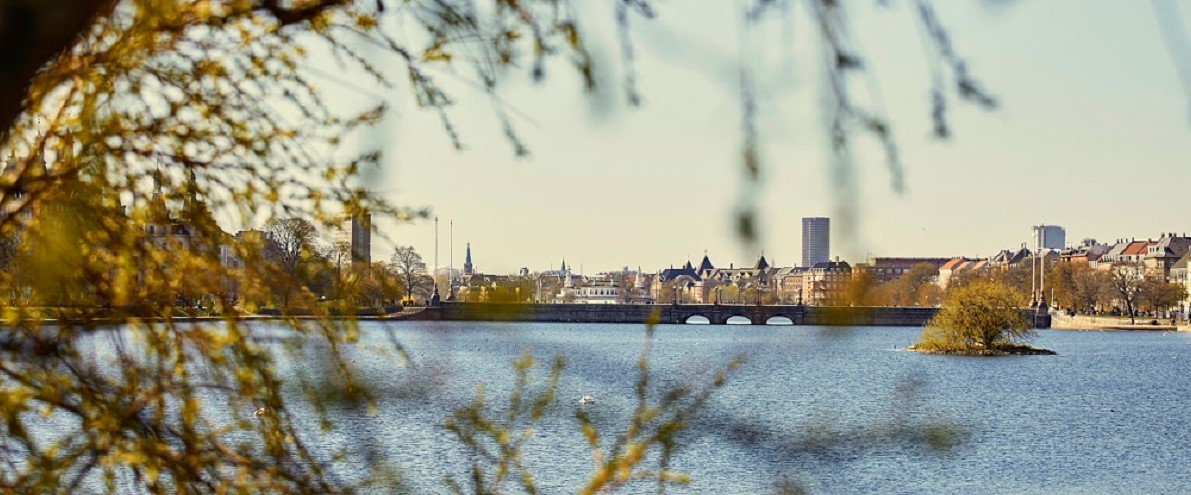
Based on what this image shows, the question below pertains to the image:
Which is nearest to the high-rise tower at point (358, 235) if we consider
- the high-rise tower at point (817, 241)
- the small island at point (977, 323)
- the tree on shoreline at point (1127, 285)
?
the high-rise tower at point (817, 241)

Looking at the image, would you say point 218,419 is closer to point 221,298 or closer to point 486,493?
point 221,298

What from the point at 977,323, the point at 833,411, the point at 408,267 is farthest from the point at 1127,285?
the point at 833,411

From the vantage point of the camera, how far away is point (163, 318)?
310cm

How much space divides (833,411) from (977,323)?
204ft

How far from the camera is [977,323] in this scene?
61688 millimetres

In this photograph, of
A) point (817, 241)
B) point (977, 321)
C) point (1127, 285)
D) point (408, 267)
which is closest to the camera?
point (817, 241)

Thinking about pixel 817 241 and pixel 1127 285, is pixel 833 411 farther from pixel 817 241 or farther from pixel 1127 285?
pixel 1127 285

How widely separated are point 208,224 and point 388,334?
0.51m

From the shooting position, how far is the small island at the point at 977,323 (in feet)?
199

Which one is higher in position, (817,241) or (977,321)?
(817,241)

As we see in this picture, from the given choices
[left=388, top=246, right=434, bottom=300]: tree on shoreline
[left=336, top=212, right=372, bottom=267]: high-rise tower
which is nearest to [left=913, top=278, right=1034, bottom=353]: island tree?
[left=388, top=246, right=434, bottom=300]: tree on shoreline

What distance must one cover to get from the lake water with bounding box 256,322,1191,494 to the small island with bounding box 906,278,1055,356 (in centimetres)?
144

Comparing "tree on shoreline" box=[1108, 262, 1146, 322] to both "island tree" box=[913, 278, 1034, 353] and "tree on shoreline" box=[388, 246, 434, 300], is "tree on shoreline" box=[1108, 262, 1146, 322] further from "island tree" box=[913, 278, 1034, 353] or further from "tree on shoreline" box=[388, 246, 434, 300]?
"tree on shoreline" box=[388, 246, 434, 300]

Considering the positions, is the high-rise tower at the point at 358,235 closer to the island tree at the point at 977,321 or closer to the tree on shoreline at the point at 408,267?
the tree on shoreline at the point at 408,267
